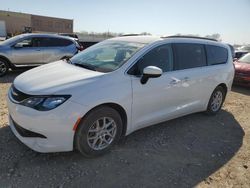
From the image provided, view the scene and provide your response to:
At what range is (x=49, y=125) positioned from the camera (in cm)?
295

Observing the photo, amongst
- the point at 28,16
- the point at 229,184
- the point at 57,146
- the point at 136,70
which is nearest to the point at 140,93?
the point at 136,70

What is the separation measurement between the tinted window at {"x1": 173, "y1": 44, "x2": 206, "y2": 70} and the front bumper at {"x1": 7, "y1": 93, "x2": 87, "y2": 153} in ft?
7.05

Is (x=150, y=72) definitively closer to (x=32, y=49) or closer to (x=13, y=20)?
(x=32, y=49)

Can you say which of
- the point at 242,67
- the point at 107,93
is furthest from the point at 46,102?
the point at 242,67

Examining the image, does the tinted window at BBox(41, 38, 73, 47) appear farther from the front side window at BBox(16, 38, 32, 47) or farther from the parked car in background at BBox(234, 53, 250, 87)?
the parked car in background at BBox(234, 53, 250, 87)

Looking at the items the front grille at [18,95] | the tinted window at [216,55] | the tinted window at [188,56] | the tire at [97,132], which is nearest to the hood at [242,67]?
the tinted window at [216,55]

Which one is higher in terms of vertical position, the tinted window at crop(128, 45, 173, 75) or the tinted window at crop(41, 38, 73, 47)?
the tinted window at crop(128, 45, 173, 75)

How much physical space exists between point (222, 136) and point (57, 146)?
10.2 feet

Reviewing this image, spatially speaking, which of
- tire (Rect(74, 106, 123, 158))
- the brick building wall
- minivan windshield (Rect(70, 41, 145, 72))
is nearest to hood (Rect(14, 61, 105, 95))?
minivan windshield (Rect(70, 41, 145, 72))

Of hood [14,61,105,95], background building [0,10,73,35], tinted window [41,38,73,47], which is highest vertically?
hood [14,61,105,95]

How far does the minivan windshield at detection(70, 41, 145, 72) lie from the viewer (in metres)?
3.74

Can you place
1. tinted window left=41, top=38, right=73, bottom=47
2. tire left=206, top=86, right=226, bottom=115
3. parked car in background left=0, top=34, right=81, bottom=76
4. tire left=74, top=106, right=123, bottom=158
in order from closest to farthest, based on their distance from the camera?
tire left=74, top=106, right=123, bottom=158
tire left=206, top=86, right=226, bottom=115
parked car in background left=0, top=34, right=81, bottom=76
tinted window left=41, top=38, right=73, bottom=47

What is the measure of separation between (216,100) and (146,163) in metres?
2.93

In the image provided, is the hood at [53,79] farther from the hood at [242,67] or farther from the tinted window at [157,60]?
the hood at [242,67]
